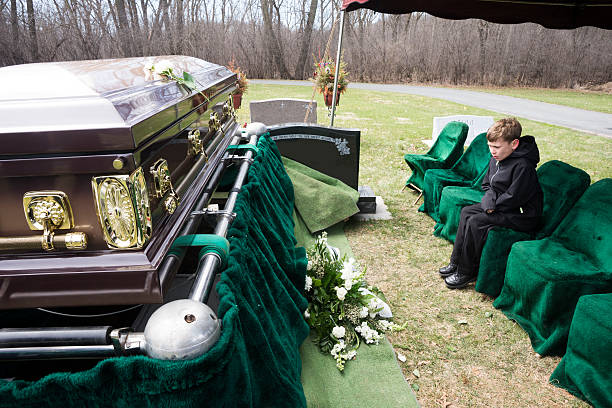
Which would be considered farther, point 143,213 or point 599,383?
point 599,383

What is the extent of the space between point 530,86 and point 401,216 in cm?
1881

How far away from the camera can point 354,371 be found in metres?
2.52

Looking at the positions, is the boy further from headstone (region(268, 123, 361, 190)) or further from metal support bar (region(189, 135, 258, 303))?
metal support bar (region(189, 135, 258, 303))

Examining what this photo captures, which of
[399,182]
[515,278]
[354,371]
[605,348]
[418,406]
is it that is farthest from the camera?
[399,182]

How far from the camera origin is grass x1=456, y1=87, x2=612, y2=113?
47.5 ft

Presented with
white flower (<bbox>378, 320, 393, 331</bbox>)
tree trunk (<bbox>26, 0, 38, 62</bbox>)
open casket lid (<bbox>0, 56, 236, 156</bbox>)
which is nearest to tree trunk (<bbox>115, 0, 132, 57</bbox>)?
tree trunk (<bbox>26, 0, 38, 62</bbox>)

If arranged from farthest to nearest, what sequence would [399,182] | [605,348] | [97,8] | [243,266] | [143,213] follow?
[97,8]
[399,182]
[605,348]
[243,266]
[143,213]

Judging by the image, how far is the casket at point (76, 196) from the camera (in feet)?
3.30

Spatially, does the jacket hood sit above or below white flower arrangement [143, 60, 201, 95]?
below

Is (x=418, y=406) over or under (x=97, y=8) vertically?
under

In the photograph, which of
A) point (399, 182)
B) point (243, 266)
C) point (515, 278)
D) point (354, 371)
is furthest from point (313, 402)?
point (399, 182)

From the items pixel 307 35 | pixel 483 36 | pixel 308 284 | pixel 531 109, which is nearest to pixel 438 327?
pixel 308 284

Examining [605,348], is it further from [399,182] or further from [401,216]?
[399,182]

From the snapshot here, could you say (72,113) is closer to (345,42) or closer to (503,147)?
(503,147)
